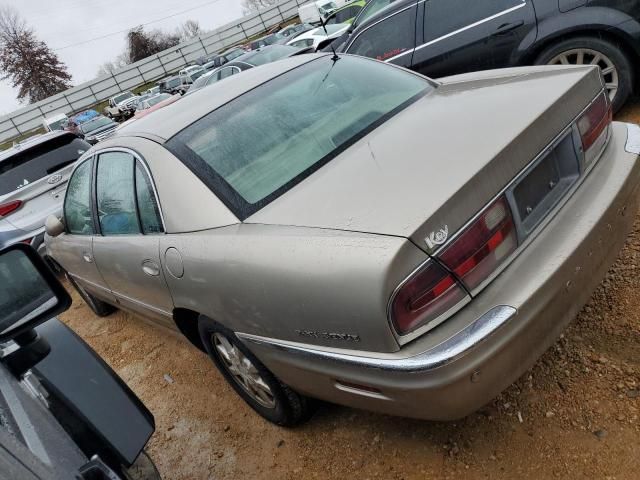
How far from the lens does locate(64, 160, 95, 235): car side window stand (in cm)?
320

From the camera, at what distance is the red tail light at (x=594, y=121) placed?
202 cm

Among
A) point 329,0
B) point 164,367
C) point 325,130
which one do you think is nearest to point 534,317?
point 325,130

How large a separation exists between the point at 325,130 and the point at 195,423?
195cm

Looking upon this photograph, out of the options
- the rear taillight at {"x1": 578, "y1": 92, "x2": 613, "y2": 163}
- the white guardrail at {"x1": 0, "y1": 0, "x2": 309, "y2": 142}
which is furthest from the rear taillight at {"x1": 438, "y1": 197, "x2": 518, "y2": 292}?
the white guardrail at {"x1": 0, "y1": 0, "x2": 309, "y2": 142}

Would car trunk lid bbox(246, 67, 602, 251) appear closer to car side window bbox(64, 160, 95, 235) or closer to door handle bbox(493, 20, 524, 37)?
car side window bbox(64, 160, 95, 235)

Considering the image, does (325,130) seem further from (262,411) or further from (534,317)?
(262,411)

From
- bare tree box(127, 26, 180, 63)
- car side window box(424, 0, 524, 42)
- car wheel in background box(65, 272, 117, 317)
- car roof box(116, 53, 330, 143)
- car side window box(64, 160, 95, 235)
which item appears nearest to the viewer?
car roof box(116, 53, 330, 143)

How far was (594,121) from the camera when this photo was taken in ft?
6.84

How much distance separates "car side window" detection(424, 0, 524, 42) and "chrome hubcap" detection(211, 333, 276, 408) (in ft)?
12.5

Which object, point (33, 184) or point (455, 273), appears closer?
point (455, 273)

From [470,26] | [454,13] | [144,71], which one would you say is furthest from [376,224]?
[144,71]

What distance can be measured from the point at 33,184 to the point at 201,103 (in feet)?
14.4

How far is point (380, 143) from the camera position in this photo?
6.80 feet

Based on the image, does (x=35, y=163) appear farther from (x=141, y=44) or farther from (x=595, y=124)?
(x=141, y=44)
